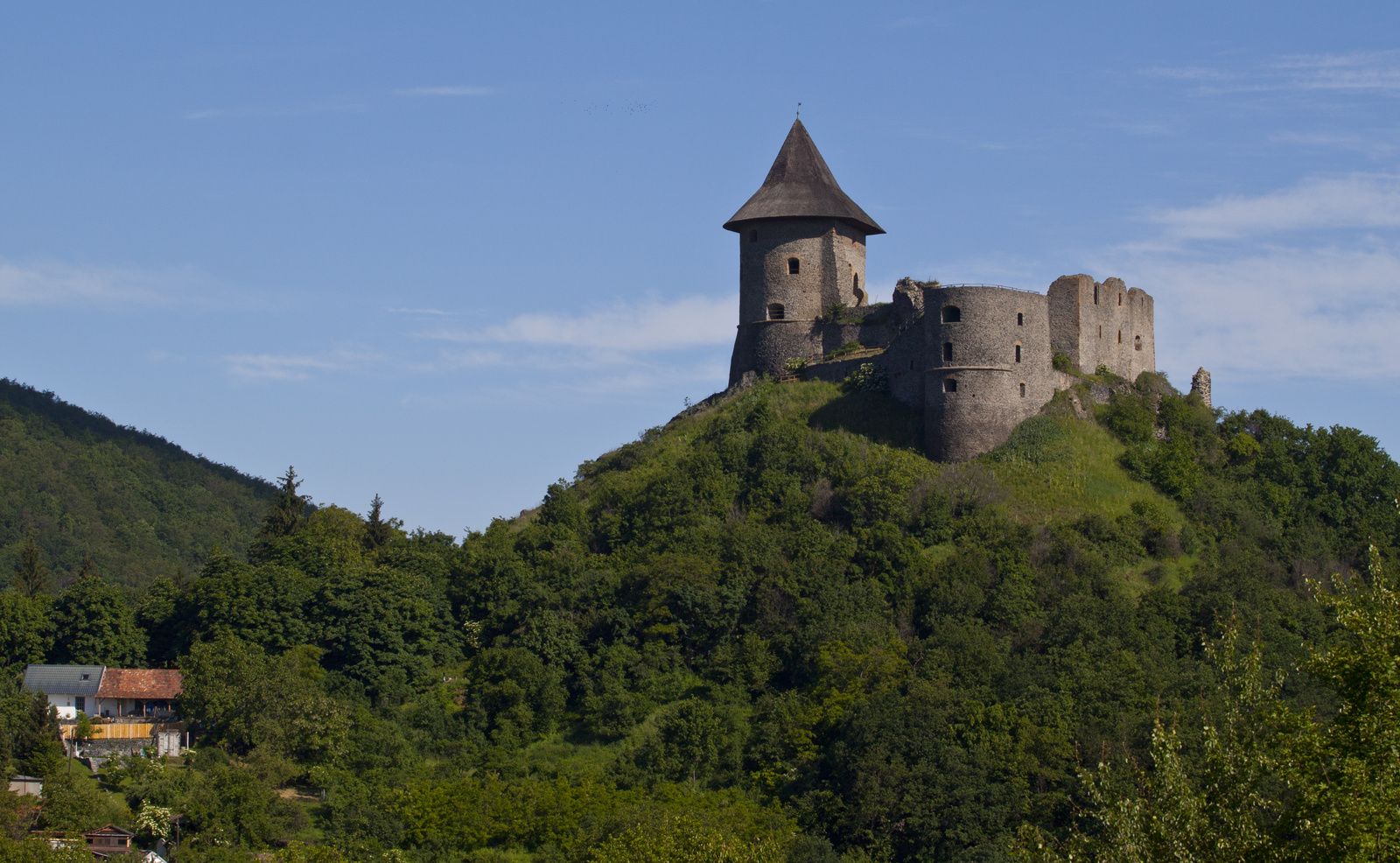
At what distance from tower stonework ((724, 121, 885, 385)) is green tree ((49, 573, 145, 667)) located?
20424 mm

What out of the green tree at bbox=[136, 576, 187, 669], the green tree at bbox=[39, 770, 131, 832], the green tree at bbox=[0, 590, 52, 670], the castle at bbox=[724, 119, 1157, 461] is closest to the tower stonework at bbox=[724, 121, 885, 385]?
the castle at bbox=[724, 119, 1157, 461]

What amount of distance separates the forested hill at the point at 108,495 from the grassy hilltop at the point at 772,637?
256 ft

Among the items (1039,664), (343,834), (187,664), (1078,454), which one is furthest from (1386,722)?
(187,664)

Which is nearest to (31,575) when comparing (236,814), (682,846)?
(236,814)

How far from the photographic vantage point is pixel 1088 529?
47.0 meters

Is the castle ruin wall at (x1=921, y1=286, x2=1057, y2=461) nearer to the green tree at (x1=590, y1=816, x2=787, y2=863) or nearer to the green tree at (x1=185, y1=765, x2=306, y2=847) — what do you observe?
the green tree at (x1=590, y1=816, x2=787, y2=863)

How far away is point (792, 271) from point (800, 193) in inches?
109

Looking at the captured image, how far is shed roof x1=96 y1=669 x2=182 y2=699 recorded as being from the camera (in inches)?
1903

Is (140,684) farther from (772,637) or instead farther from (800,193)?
(800,193)

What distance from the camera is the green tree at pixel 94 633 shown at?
50.1m

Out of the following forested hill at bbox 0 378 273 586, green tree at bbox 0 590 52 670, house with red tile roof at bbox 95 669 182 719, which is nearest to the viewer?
house with red tile roof at bbox 95 669 182 719

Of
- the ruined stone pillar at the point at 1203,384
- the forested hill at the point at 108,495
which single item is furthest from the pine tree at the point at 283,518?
the forested hill at the point at 108,495

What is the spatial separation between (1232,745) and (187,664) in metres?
33.3

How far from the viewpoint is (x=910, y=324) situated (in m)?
51.2
